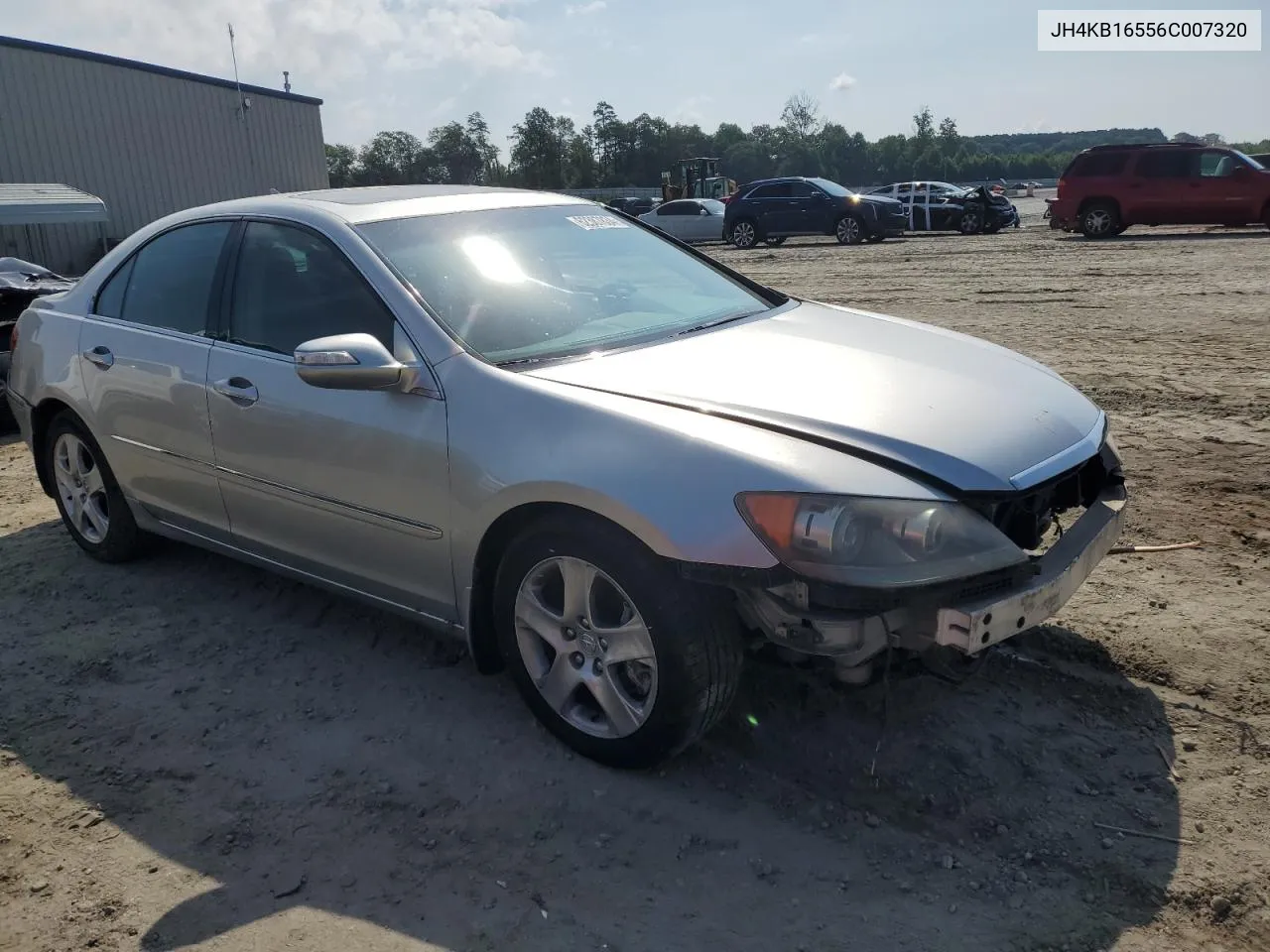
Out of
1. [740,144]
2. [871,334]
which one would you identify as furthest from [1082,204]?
[740,144]

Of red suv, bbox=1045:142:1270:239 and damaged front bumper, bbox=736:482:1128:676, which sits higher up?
red suv, bbox=1045:142:1270:239

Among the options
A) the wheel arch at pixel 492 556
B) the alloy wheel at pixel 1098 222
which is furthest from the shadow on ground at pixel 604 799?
the alloy wheel at pixel 1098 222

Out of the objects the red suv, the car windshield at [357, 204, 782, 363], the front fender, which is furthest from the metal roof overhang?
the red suv

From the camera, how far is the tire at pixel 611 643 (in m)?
2.65

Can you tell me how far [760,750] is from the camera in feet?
9.87

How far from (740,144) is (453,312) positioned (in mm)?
114768

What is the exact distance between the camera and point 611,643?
284cm

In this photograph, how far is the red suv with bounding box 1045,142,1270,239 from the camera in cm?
1839

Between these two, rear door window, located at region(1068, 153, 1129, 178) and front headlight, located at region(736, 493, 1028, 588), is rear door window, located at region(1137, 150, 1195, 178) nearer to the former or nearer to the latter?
rear door window, located at region(1068, 153, 1129, 178)

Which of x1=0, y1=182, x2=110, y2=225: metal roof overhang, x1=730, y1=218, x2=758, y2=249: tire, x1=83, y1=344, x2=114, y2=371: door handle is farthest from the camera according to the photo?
x1=730, y1=218, x2=758, y2=249: tire

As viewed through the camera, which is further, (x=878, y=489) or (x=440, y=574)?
(x=440, y=574)

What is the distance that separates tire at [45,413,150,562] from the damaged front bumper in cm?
315

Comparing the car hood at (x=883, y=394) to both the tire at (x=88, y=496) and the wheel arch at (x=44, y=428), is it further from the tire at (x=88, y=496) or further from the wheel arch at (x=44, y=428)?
the wheel arch at (x=44, y=428)

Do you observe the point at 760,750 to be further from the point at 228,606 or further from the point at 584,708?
the point at 228,606
